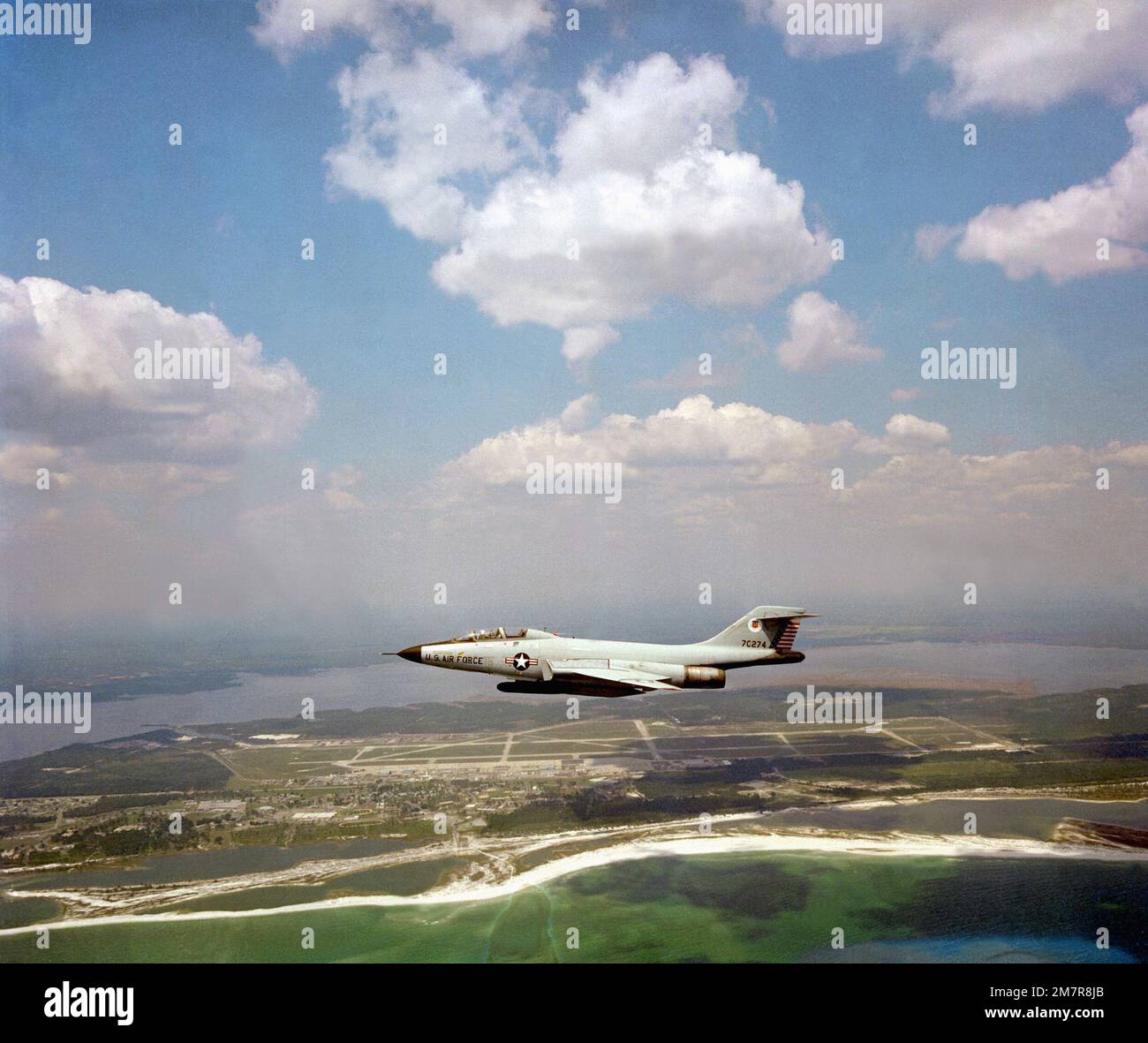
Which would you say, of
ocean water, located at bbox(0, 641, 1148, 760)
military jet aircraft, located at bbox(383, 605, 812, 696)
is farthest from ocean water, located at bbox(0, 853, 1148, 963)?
ocean water, located at bbox(0, 641, 1148, 760)

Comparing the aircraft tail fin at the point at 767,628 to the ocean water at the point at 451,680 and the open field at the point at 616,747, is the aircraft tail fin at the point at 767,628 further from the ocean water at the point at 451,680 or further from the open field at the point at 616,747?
the ocean water at the point at 451,680

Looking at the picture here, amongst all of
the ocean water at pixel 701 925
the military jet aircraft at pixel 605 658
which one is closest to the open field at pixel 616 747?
the ocean water at pixel 701 925

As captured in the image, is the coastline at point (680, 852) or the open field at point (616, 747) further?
the open field at point (616, 747)

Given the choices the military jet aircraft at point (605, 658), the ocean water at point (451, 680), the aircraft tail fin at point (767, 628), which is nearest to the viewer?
the military jet aircraft at point (605, 658)

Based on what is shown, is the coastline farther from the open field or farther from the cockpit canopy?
the cockpit canopy

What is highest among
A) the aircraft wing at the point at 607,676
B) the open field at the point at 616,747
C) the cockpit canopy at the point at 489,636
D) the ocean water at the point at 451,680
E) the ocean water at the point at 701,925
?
the cockpit canopy at the point at 489,636

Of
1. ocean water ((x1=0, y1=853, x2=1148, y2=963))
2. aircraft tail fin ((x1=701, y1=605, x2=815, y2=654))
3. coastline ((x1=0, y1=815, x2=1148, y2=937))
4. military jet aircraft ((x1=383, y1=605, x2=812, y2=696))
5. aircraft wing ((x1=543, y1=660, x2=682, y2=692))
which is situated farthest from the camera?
coastline ((x1=0, y1=815, x2=1148, y2=937))
